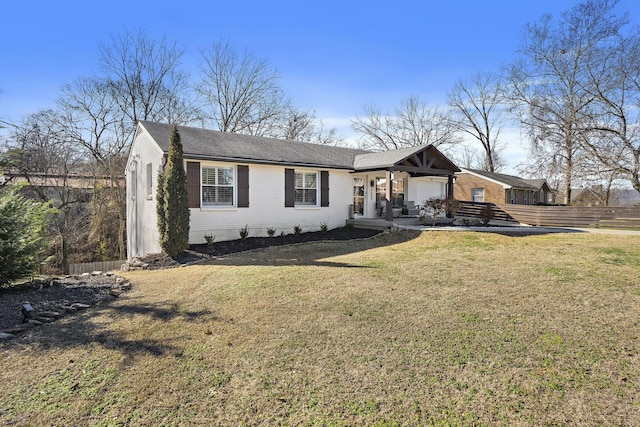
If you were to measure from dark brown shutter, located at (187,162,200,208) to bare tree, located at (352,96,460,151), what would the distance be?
89.5 ft

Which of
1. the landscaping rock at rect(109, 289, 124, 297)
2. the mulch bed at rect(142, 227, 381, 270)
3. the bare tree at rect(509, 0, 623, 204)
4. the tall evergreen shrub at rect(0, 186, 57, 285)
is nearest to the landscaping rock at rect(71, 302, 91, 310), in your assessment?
the landscaping rock at rect(109, 289, 124, 297)

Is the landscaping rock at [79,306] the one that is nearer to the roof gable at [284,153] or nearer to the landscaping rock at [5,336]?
the landscaping rock at [5,336]

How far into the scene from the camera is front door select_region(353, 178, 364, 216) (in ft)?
51.9

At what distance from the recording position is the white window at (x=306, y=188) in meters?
13.6

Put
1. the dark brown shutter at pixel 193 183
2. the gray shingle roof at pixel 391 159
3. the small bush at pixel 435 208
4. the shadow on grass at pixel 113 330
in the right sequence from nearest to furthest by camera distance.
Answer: the shadow on grass at pixel 113 330 → the dark brown shutter at pixel 193 183 → the gray shingle roof at pixel 391 159 → the small bush at pixel 435 208

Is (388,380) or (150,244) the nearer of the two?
(388,380)

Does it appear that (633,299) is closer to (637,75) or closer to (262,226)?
(262,226)

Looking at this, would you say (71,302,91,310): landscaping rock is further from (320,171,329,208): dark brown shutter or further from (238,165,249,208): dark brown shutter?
(320,171,329,208): dark brown shutter

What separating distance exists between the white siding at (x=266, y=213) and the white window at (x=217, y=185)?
0.30m

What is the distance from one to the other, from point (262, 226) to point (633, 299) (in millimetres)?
10074

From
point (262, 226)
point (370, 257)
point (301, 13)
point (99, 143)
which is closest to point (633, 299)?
point (370, 257)

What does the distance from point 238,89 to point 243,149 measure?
17.7m

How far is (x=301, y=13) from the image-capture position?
11.2 meters

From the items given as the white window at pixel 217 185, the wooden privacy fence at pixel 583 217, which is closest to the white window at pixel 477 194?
→ the wooden privacy fence at pixel 583 217
